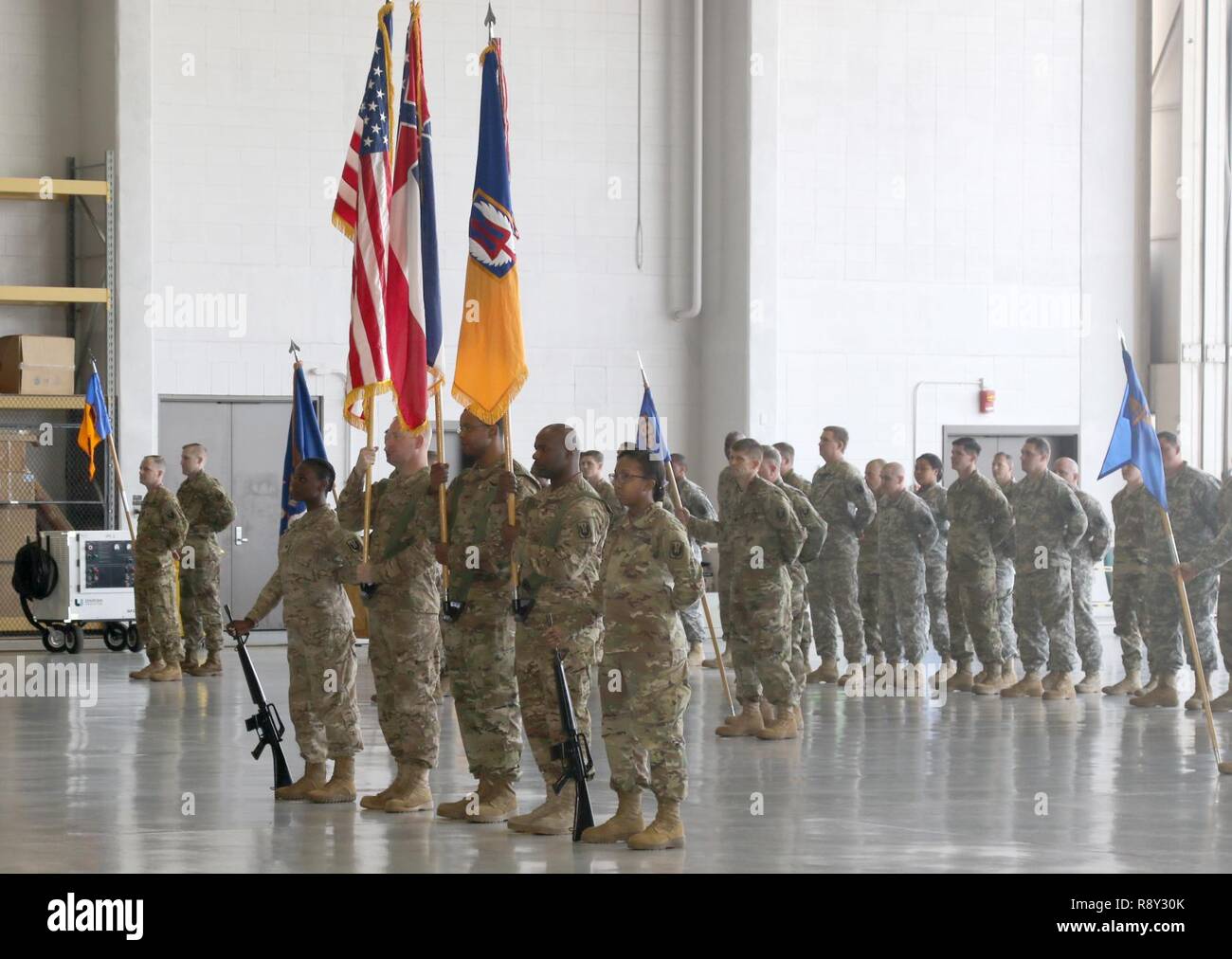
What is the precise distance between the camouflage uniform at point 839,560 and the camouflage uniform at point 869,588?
11cm

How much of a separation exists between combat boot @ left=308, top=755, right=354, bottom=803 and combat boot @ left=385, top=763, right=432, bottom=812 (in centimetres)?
34

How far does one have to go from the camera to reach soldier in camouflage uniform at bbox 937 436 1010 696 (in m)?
13.8

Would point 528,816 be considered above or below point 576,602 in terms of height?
below

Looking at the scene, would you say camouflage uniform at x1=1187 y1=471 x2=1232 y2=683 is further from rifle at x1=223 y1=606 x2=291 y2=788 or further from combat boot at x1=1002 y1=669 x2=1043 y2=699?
rifle at x1=223 y1=606 x2=291 y2=788

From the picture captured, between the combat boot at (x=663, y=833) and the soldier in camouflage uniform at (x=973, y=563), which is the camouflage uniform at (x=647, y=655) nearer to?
the combat boot at (x=663, y=833)

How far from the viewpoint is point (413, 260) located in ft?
28.4

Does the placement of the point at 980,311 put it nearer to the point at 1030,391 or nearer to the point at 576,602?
the point at 1030,391

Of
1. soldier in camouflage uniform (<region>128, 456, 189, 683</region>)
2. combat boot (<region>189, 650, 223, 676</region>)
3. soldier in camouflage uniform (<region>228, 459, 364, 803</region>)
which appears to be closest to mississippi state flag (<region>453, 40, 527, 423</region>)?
soldier in camouflage uniform (<region>228, 459, 364, 803</region>)
